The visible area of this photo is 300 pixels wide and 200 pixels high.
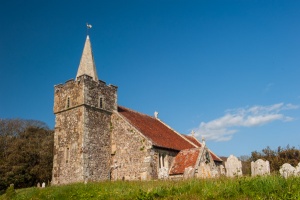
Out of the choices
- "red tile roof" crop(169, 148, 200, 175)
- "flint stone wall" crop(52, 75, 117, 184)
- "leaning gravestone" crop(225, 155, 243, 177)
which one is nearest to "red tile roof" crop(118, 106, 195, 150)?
"red tile roof" crop(169, 148, 200, 175)

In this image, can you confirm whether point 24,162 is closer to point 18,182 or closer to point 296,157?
point 18,182

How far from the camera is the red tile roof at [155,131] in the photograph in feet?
92.5

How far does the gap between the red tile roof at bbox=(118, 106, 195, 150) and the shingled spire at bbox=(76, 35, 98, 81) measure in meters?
4.74

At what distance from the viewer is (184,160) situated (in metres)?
27.4

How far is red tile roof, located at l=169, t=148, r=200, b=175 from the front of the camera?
26308 mm

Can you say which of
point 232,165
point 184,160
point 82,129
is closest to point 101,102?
point 82,129

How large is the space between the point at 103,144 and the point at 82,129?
269cm

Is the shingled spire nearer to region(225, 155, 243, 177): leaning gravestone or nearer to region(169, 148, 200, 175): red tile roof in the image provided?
region(169, 148, 200, 175): red tile roof

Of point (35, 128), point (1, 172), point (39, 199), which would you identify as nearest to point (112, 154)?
point (39, 199)

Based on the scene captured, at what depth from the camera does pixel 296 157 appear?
33.4m

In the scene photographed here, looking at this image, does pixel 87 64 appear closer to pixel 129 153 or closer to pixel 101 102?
pixel 101 102

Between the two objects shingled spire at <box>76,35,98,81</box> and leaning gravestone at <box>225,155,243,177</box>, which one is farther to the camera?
shingled spire at <box>76,35,98,81</box>

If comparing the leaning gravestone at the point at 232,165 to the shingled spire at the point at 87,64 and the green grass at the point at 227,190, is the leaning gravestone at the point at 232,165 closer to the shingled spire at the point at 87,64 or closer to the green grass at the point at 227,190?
the green grass at the point at 227,190

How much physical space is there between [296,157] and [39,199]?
27.7 metres
